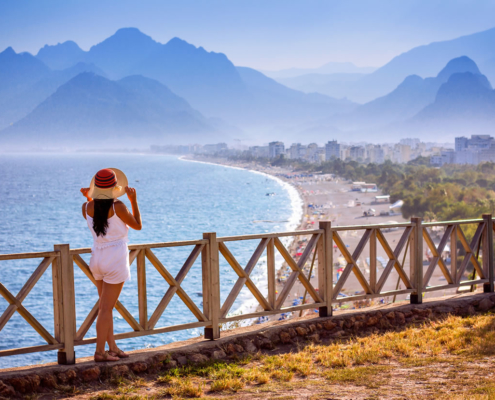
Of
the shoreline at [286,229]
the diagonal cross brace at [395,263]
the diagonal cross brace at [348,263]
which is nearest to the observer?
the diagonal cross brace at [348,263]

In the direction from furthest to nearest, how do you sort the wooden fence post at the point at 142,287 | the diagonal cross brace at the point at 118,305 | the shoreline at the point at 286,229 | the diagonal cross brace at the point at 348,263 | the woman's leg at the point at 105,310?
the shoreline at the point at 286,229 < the diagonal cross brace at the point at 348,263 < the wooden fence post at the point at 142,287 < the diagonal cross brace at the point at 118,305 < the woman's leg at the point at 105,310

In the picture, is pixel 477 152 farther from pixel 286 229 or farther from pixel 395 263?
pixel 395 263

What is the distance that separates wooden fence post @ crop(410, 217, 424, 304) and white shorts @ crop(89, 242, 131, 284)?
→ 3814 millimetres

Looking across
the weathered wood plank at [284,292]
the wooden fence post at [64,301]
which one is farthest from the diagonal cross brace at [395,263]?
the wooden fence post at [64,301]

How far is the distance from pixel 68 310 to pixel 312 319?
2746 millimetres

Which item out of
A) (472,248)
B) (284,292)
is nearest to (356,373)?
(284,292)

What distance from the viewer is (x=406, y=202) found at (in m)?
95.6

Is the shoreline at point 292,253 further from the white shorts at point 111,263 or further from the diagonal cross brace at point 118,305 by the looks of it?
the white shorts at point 111,263

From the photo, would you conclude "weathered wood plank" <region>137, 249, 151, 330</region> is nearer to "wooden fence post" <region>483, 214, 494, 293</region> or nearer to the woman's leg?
the woman's leg

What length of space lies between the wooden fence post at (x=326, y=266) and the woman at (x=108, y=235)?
2.37 metres

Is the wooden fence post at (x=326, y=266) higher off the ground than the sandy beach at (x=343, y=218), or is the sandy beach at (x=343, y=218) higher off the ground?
Result: the wooden fence post at (x=326, y=266)

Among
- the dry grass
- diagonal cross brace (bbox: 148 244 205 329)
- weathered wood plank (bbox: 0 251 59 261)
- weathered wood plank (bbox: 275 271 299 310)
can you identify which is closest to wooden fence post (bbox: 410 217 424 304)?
the dry grass

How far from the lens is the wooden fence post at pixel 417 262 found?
6834mm

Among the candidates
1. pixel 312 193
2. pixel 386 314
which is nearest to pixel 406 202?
pixel 312 193
